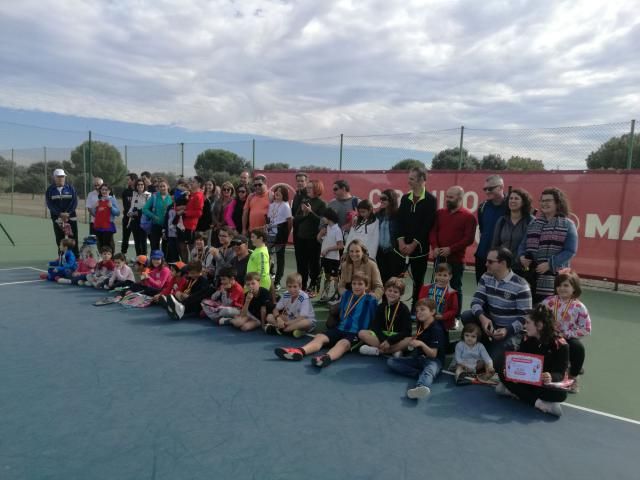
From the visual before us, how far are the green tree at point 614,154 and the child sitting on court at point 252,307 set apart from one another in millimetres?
6220

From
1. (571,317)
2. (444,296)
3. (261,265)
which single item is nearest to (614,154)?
(444,296)

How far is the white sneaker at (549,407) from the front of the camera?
3246mm

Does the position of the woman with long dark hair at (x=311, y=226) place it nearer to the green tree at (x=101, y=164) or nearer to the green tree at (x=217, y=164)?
the green tree at (x=217, y=164)

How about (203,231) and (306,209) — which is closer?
(306,209)

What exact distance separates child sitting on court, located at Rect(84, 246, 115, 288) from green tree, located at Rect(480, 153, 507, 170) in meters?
7.21

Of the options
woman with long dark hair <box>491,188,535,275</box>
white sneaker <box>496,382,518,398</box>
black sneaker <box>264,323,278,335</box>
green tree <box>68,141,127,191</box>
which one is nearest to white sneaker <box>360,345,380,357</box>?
black sneaker <box>264,323,278,335</box>

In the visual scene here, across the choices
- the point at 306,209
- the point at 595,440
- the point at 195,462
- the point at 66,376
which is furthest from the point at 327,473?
the point at 306,209

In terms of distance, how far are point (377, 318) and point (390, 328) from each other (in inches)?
6.6

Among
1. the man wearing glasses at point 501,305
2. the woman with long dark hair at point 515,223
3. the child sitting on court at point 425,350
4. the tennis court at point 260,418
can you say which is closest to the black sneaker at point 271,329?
the tennis court at point 260,418

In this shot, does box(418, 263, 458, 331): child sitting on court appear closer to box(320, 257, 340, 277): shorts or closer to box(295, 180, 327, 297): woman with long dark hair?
box(320, 257, 340, 277): shorts

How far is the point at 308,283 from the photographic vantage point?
696 cm

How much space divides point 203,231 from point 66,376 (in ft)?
14.0

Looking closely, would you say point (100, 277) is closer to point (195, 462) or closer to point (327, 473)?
point (195, 462)

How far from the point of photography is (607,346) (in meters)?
4.86
